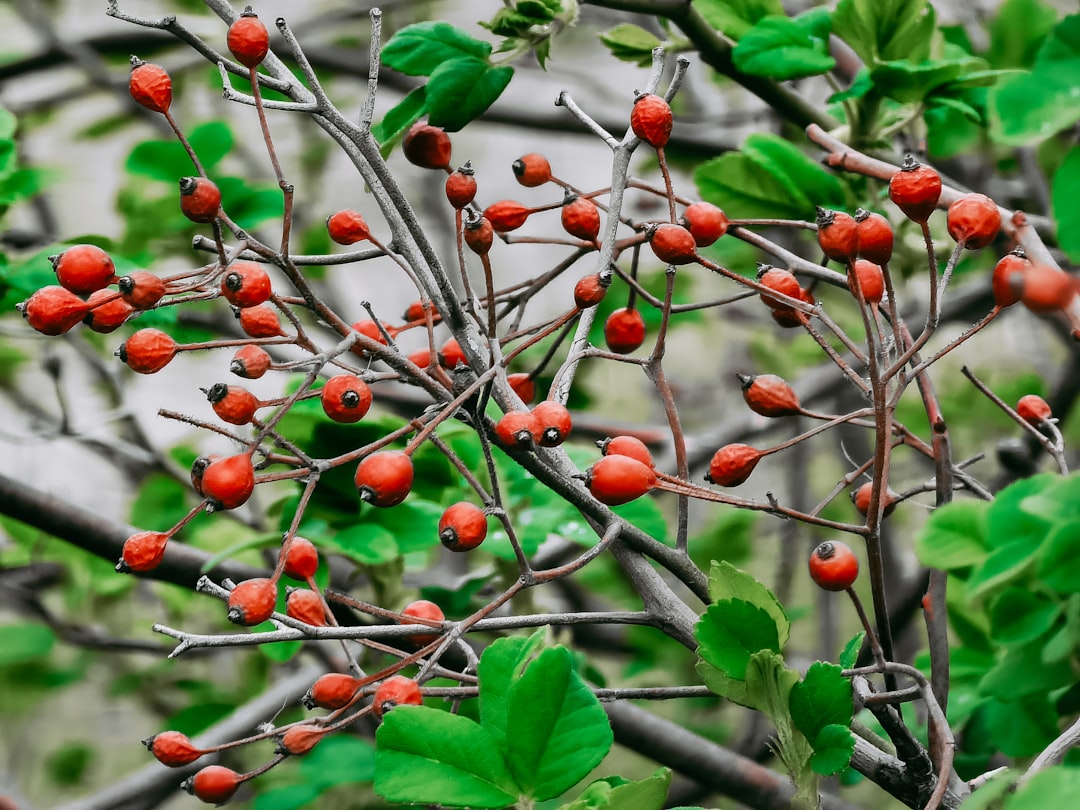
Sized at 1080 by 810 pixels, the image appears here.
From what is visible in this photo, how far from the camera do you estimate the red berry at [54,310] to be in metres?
0.66

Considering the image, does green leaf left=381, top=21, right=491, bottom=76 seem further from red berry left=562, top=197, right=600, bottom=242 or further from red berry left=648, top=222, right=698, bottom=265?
red berry left=648, top=222, right=698, bottom=265

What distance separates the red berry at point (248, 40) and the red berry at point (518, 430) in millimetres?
281

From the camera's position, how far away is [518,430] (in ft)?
2.02

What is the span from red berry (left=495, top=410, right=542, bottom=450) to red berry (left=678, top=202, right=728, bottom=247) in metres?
0.21

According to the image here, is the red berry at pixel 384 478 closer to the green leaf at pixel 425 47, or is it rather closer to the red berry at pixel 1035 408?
the green leaf at pixel 425 47

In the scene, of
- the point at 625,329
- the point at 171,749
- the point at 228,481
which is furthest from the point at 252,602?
the point at 625,329

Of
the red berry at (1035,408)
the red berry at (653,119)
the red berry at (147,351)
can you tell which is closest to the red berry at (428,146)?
the red berry at (653,119)

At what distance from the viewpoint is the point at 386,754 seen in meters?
0.59

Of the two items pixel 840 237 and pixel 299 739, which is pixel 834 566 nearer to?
pixel 840 237

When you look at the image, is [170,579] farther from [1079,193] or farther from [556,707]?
[1079,193]

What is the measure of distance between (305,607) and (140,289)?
24 centimetres

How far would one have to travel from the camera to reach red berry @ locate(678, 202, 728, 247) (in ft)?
2.44

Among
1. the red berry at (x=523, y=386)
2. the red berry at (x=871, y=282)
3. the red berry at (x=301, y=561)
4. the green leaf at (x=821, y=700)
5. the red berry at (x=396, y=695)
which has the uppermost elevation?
the red berry at (x=871, y=282)

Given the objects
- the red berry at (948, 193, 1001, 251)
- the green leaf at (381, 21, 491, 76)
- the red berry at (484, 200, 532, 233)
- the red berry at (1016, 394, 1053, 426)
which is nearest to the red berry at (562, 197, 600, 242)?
the red berry at (484, 200, 532, 233)
